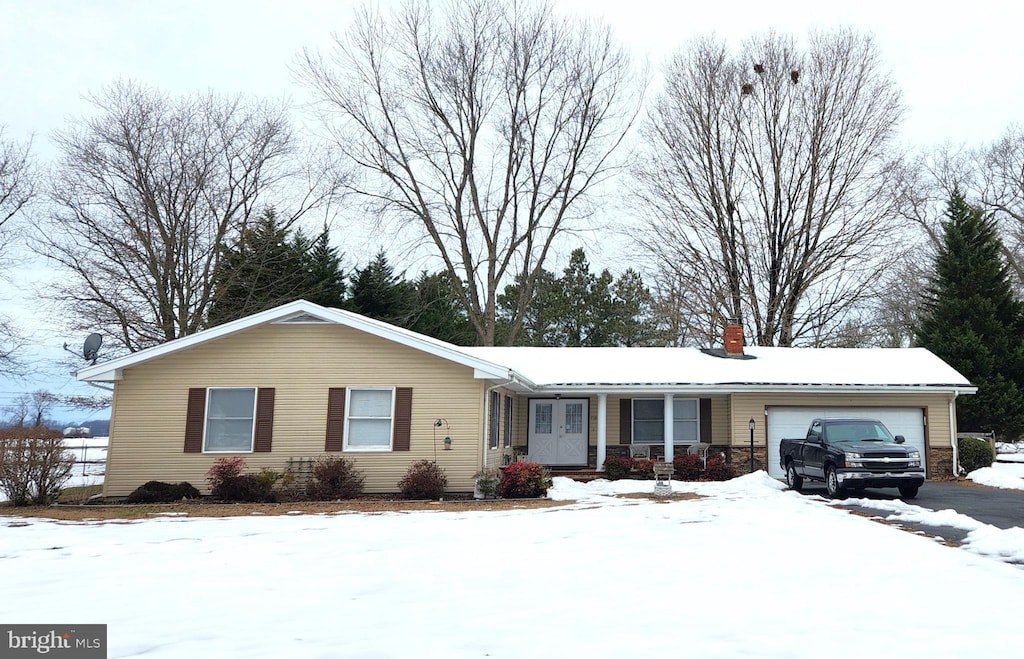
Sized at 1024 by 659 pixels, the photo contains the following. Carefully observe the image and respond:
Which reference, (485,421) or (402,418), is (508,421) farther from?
(402,418)

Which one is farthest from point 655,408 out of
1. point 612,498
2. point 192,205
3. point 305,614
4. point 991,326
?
point 192,205

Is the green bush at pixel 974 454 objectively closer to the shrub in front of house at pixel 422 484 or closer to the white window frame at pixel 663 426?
the white window frame at pixel 663 426

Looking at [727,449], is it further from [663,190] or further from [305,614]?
[305,614]

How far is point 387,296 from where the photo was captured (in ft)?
108

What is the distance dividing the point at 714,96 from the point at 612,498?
67.8 feet

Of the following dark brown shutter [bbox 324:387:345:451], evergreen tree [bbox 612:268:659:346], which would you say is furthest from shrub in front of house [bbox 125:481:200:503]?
evergreen tree [bbox 612:268:659:346]

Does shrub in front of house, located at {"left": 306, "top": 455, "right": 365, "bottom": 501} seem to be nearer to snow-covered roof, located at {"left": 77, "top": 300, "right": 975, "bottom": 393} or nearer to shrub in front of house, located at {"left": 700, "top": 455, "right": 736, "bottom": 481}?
snow-covered roof, located at {"left": 77, "top": 300, "right": 975, "bottom": 393}

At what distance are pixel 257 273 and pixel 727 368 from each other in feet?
62.7

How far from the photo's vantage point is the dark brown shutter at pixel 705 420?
20.8 meters

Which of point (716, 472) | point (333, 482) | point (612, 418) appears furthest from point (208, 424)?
point (716, 472)

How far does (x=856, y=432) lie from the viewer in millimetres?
15164

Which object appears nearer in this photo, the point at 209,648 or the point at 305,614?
the point at 209,648

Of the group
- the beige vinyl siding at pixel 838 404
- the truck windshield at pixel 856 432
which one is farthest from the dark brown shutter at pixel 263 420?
the beige vinyl siding at pixel 838 404

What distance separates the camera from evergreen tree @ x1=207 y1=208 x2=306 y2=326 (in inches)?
1125
